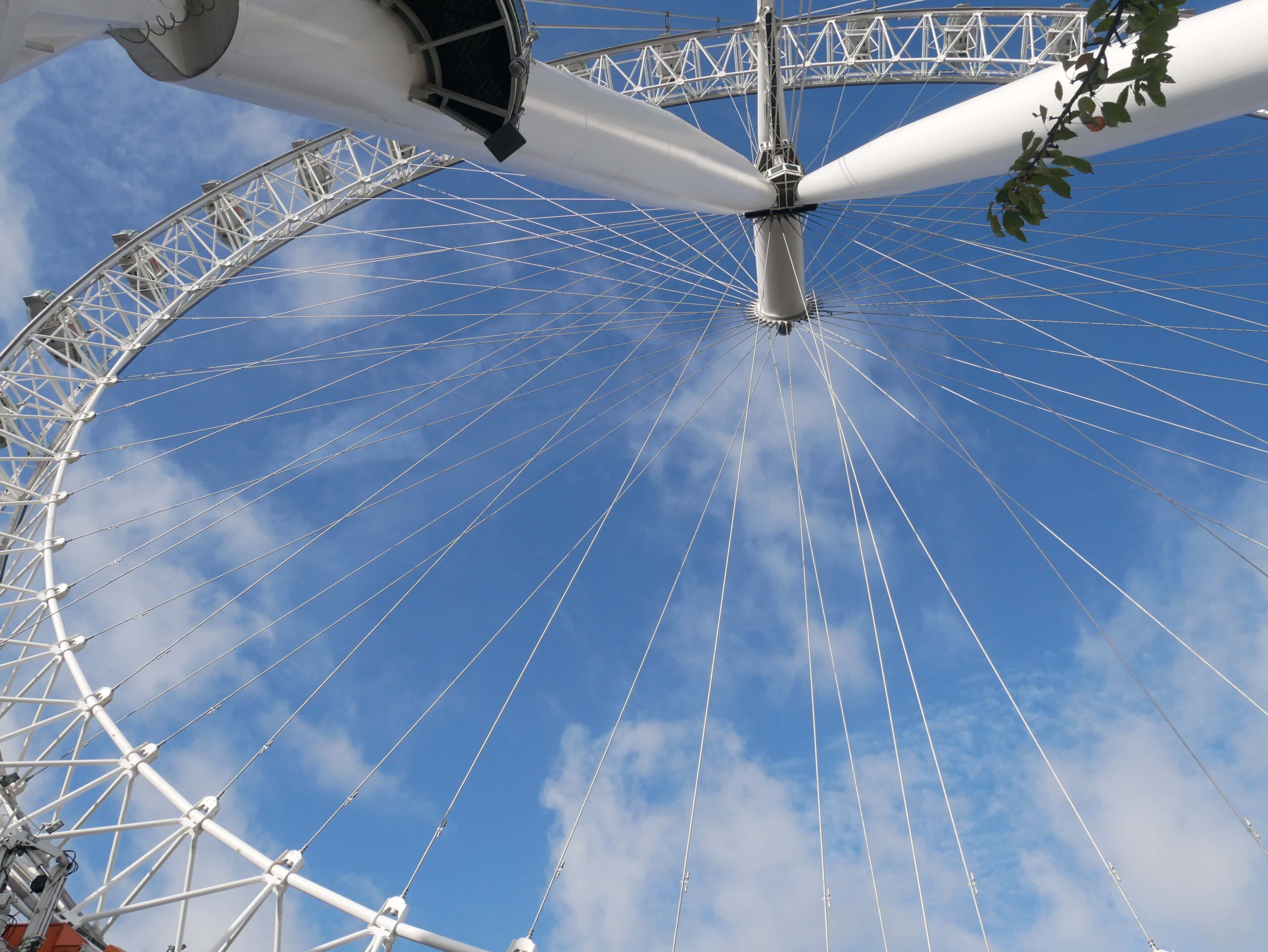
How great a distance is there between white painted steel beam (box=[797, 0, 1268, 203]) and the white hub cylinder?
2.12m

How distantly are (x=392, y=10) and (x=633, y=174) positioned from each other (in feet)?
10.5

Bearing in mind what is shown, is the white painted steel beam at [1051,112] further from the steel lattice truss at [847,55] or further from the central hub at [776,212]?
the steel lattice truss at [847,55]

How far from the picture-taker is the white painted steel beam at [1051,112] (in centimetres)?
762

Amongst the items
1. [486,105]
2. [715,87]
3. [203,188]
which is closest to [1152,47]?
[486,105]

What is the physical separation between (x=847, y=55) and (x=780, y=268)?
505 inches

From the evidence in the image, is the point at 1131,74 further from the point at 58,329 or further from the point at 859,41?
the point at 58,329

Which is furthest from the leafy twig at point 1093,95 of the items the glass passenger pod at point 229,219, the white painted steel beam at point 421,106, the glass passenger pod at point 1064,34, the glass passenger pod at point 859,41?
the glass passenger pod at point 229,219

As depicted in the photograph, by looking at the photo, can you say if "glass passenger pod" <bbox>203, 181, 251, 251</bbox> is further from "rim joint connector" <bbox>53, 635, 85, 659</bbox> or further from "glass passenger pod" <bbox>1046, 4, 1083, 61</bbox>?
"glass passenger pod" <bbox>1046, 4, 1083, 61</bbox>

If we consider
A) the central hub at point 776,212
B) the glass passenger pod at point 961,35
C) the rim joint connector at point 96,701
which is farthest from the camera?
the glass passenger pod at point 961,35

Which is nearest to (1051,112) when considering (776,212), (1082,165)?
(776,212)

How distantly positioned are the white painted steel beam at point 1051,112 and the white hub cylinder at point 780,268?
2125 millimetres

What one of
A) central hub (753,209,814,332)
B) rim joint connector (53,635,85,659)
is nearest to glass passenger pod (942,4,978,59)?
central hub (753,209,814,332)

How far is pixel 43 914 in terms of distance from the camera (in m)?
12.7

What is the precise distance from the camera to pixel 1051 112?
29.7 feet
